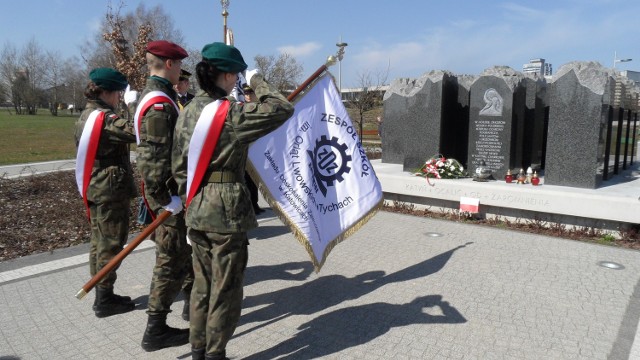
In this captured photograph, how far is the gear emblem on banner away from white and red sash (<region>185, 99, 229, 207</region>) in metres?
1.24

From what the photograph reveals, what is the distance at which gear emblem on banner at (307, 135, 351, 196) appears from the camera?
405cm

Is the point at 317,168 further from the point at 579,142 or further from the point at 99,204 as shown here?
the point at 579,142

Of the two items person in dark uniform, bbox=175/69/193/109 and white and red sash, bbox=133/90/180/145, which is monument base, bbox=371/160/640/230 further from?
white and red sash, bbox=133/90/180/145

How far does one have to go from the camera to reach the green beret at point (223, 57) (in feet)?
9.49

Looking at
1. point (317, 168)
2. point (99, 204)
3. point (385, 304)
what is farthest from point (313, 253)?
point (99, 204)

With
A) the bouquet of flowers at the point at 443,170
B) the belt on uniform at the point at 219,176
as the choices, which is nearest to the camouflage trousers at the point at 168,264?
the belt on uniform at the point at 219,176

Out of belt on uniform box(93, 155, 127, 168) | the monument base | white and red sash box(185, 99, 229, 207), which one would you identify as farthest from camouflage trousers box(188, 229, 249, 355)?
the monument base

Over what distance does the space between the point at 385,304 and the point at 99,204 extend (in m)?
2.76

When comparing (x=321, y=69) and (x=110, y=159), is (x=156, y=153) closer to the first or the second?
(x=110, y=159)

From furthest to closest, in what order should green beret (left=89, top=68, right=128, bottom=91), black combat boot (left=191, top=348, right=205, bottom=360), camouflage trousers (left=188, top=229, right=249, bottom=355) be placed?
green beret (left=89, top=68, right=128, bottom=91)
black combat boot (left=191, top=348, right=205, bottom=360)
camouflage trousers (left=188, top=229, right=249, bottom=355)

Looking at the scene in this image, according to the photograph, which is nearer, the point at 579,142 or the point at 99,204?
the point at 99,204

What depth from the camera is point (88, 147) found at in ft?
13.2

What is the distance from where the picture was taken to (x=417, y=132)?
9.59 metres

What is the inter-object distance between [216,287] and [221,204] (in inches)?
21.2
